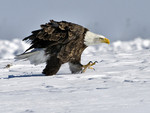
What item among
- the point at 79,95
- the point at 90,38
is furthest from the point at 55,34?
the point at 79,95

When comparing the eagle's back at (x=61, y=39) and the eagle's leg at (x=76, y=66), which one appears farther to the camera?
the eagle's leg at (x=76, y=66)

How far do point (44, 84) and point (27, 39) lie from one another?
200 cm

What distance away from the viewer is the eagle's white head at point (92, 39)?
7457 mm

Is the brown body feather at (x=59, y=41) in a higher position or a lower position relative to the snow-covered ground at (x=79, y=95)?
higher

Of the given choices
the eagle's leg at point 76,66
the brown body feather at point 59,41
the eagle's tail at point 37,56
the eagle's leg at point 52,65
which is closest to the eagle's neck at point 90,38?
the brown body feather at point 59,41

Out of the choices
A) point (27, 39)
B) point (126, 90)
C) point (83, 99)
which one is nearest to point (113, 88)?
point (126, 90)

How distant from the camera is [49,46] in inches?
282

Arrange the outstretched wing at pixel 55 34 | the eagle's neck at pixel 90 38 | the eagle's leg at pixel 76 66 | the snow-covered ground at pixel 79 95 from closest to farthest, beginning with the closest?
the snow-covered ground at pixel 79 95 < the outstretched wing at pixel 55 34 < the eagle's neck at pixel 90 38 < the eagle's leg at pixel 76 66

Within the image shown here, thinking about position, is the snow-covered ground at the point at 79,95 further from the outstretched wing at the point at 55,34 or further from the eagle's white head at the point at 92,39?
the eagle's white head at the point at 92,39

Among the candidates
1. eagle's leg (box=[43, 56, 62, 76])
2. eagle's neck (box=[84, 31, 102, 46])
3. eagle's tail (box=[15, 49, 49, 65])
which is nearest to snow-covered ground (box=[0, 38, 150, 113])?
eagle's leg (box=[43, 56, 62, 76])

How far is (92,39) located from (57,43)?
863 millimetres

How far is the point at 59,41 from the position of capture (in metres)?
7.09

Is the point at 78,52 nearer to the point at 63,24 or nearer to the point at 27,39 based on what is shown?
the point at 63,24

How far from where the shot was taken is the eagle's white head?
24.5 ft
